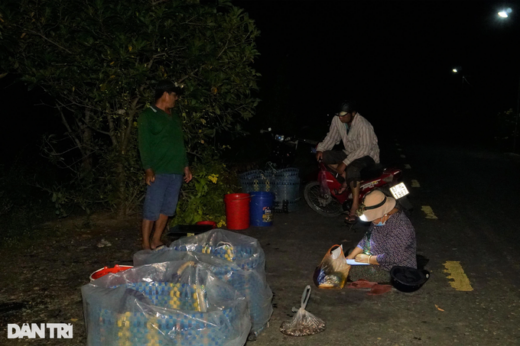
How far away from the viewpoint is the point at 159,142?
257 inches

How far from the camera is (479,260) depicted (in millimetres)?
6766

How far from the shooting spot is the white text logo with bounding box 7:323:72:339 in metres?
4.55

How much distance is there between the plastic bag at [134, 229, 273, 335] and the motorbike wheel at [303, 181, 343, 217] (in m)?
4.47

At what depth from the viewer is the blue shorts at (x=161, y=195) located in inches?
262

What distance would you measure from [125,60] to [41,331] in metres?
3.59

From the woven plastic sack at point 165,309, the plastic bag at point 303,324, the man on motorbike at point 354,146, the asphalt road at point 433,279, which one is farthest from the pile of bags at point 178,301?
the man on motorbike at point 354,146

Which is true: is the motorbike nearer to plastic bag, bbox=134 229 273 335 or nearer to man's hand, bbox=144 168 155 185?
man's hand, bbox=144 168 155 185

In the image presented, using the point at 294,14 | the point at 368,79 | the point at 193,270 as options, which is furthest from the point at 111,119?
the point at 368,79

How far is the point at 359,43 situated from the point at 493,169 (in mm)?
24023

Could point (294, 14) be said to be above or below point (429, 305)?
above

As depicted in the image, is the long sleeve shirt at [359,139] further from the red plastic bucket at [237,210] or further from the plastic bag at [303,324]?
the plastic bag at [303,324]

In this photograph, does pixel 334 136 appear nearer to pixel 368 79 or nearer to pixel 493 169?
pixel 493 169

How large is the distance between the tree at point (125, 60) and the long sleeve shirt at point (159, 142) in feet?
3.03

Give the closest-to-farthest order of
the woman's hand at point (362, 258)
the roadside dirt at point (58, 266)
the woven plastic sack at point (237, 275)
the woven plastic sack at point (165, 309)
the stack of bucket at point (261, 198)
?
the woven plastic sack at point (165, 309), the woven plastic sack at point (237, 275), the roadside dirt at point (58, 266), the woman's hand at point (362, 258), the stack of bucket at point (261, 198)
